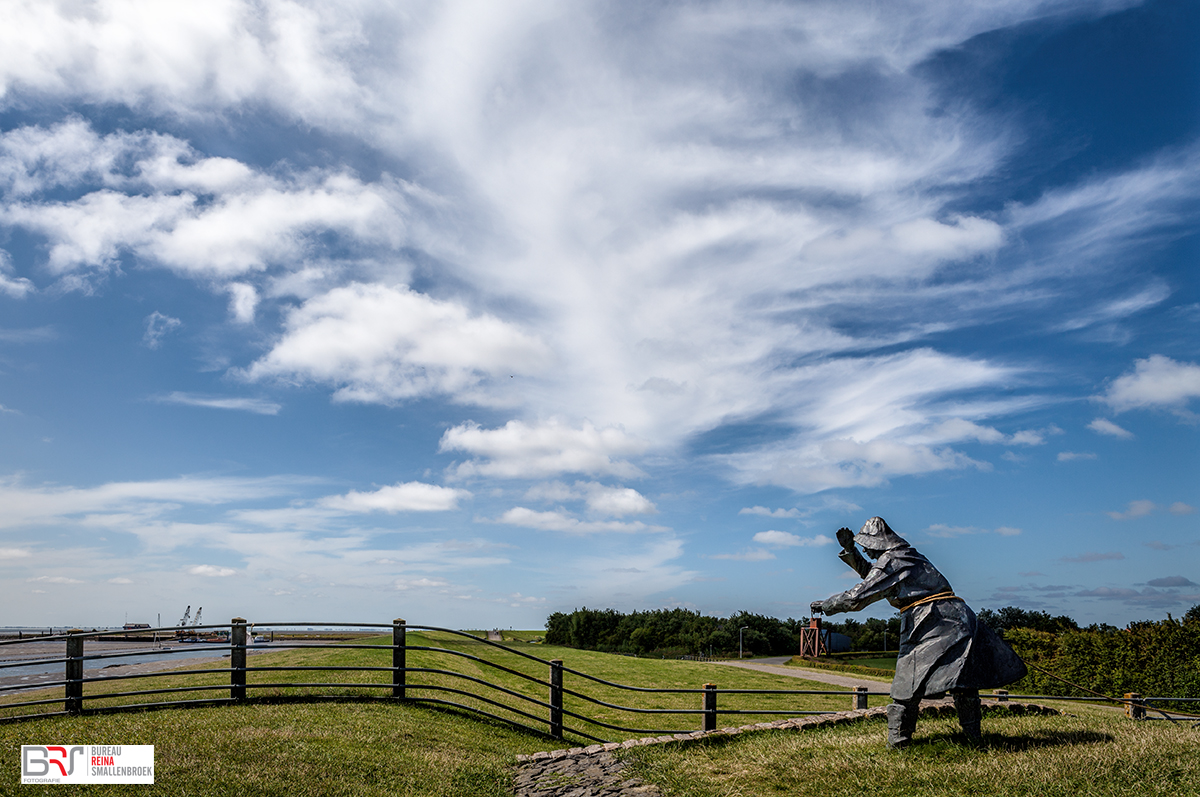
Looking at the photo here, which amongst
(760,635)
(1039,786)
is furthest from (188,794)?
(760,635)

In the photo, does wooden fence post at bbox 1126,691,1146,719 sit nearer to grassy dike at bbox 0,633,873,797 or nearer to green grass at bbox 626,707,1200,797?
green grass at bbox 626,707,1200,797

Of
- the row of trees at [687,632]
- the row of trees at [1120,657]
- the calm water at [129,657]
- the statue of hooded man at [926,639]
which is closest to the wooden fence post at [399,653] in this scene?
the calm water at [129,657]

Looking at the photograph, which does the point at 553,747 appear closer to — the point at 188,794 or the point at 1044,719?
the point at 188,794

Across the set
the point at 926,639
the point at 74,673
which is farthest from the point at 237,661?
the point at 926,639

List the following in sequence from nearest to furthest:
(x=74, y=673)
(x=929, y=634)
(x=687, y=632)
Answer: (x=929, y=634) < (x=74, y=673) < (x=687, y=632)

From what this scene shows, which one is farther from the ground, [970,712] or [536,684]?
[970,712]

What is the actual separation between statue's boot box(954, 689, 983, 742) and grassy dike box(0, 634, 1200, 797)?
0.24m

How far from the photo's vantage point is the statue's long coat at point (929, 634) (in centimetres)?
763

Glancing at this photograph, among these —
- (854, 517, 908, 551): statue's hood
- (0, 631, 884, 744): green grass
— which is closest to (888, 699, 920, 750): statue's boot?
(854, 517, 908, 551): statue's hood

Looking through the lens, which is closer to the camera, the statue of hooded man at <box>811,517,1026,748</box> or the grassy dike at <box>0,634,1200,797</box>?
the grassy dike at <box>0,634,1200,797</box>

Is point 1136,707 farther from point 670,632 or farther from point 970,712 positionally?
point 670,632

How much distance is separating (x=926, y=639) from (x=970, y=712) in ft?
3.46

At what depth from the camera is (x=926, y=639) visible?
789cm

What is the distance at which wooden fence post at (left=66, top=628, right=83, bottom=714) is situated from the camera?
10508 mm
